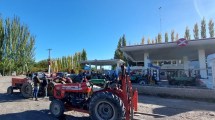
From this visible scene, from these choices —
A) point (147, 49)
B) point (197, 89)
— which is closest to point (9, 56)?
point (147, 49)

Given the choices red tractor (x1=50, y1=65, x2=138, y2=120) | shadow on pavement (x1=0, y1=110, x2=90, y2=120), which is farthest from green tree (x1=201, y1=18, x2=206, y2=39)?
shadow on pavement (x1=0, y1=110, x2=90, y2=120)

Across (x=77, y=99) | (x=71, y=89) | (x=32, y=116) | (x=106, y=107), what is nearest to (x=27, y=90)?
(x=32, y=116)

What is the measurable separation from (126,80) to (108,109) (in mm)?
1156

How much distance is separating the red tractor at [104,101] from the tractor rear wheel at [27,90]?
5201 mm

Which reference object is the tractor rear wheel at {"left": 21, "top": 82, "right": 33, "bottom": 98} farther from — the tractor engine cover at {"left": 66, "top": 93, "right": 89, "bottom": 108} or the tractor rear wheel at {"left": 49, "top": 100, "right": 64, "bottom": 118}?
the tractor engine cover at {"left": 66, "top": 93, "right": 89, "bottom": 108}

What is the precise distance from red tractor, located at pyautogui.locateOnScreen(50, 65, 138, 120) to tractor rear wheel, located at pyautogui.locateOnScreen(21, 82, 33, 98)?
520 centimetres

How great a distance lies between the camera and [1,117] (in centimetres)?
755

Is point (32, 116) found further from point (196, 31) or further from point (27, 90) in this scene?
point (196, 31)

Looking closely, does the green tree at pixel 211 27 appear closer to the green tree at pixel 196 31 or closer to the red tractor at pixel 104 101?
the green tree at pixel 196 31

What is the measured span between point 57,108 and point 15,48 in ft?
129

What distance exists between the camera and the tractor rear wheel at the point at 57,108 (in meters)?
7.67

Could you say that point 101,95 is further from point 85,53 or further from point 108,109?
point 85,53

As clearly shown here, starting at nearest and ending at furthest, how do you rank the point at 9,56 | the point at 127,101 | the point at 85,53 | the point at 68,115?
1. the point at 127,101
2. the point at 68,115
3. the point at 9,56
4. the point at 85,53

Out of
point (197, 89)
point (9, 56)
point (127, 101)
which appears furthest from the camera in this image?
point (9, 56)
